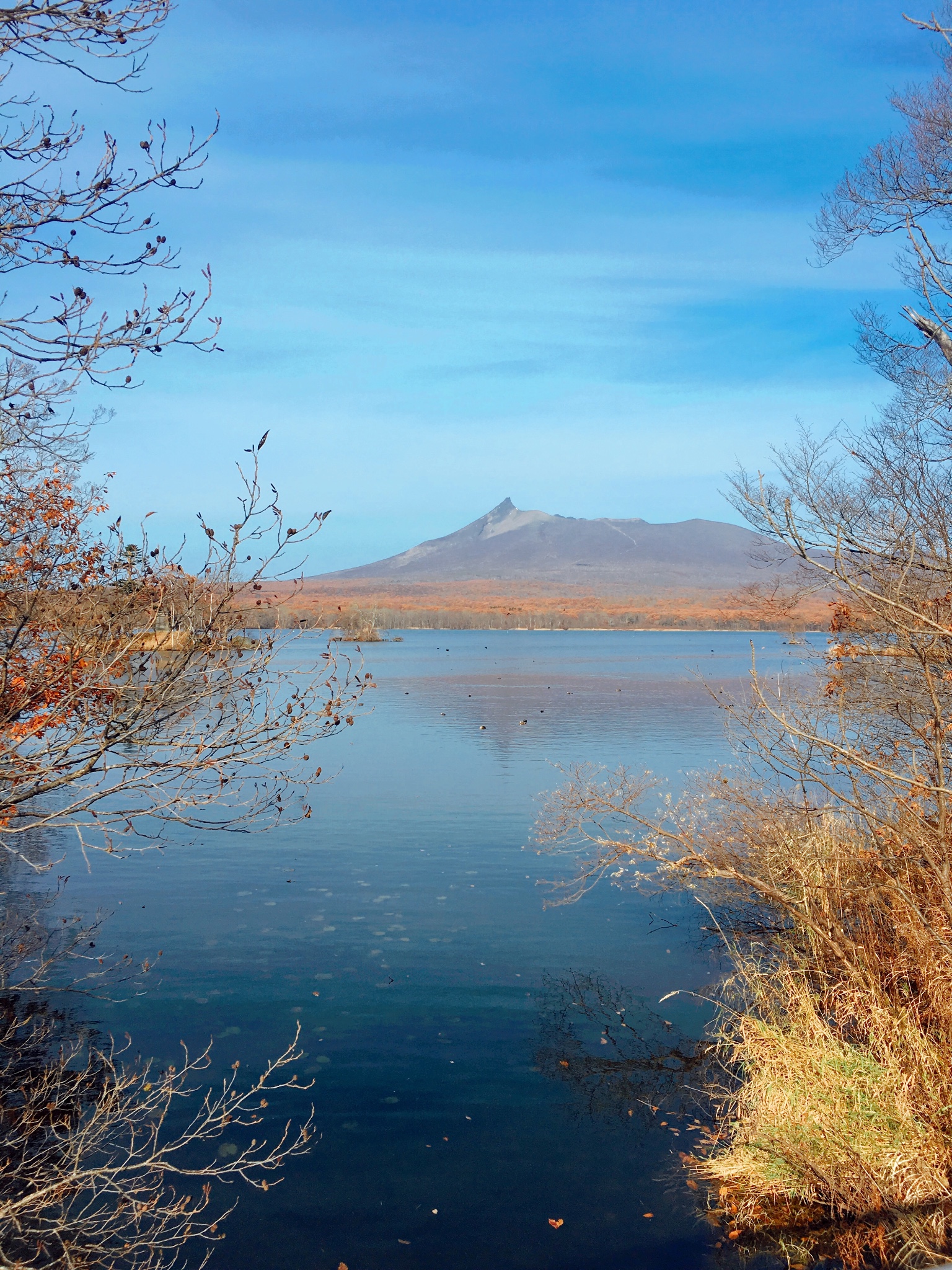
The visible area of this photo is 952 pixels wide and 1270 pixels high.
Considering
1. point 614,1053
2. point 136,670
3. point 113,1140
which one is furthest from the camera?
point 614,1053

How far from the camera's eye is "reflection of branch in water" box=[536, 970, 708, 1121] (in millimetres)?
9156

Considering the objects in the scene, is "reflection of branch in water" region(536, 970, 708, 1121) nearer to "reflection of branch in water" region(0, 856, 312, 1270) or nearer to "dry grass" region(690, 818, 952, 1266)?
"dry grass" region(690, 818, 952, 1266)

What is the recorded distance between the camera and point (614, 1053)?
33.0ft

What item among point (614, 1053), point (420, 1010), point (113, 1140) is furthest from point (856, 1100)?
point (113, 1140)

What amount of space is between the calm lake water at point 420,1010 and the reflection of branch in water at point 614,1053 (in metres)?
0.07

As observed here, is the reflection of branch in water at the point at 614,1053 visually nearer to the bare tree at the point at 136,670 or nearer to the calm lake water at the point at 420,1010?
the calm lake water at the point at 420,1010

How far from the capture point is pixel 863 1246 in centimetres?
672

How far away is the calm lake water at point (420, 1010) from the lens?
23.8 ft

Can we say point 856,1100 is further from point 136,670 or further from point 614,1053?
point 136,670

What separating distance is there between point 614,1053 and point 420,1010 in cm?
231

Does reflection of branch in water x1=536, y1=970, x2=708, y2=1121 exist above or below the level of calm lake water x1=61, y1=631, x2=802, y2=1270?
below

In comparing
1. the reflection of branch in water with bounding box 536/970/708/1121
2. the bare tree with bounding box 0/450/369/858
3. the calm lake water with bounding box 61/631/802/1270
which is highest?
the bare tree with bounding box 0/450/369/858

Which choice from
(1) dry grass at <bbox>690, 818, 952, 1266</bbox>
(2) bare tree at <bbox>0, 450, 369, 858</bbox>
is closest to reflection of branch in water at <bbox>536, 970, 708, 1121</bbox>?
(1) dry grass at <bbox>690, 818, 952, 1266</bbox>

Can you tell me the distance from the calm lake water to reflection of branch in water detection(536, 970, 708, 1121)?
2.6 inches
